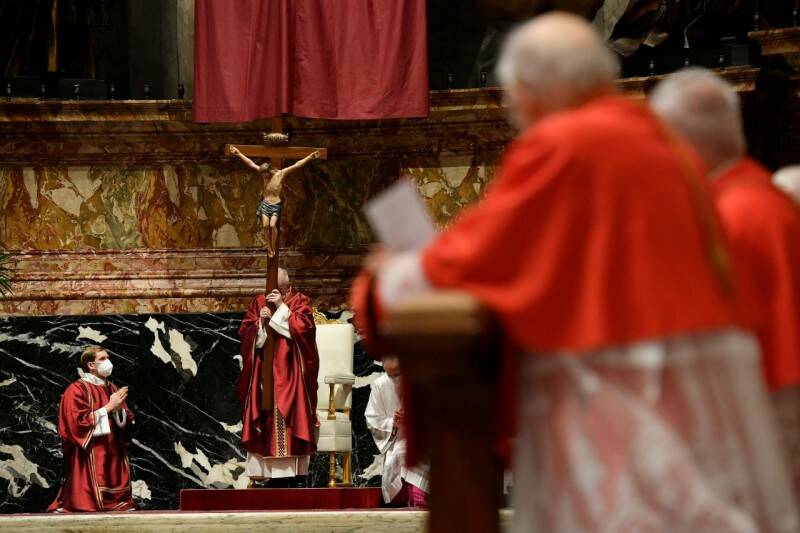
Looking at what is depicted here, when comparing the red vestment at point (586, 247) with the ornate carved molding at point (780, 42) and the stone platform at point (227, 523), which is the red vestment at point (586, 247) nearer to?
the stone platform at point (227, 523)

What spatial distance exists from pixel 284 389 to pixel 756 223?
688 cm

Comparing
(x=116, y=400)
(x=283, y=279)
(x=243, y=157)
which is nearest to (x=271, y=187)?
(x=243, y=157)

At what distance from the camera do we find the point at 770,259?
3812 millimetres

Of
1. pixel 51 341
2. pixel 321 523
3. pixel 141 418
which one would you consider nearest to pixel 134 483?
pixel 141 418

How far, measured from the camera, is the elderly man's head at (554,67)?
10.2 ft

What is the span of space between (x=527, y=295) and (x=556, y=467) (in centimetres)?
39

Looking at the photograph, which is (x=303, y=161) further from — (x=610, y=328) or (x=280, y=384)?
(x=610, y=328)

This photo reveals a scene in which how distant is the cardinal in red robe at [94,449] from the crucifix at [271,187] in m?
1.06

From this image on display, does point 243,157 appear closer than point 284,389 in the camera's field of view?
No

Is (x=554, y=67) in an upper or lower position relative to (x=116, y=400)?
upper

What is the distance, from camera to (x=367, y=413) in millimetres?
10242

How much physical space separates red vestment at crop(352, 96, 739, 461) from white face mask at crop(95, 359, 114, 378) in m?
7.69

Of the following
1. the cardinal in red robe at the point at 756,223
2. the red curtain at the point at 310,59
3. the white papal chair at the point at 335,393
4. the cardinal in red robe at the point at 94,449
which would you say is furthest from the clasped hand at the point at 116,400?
the cardinal in red robe at the point at 756,223

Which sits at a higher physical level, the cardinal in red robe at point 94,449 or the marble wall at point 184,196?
the marble wall at point 184,196
